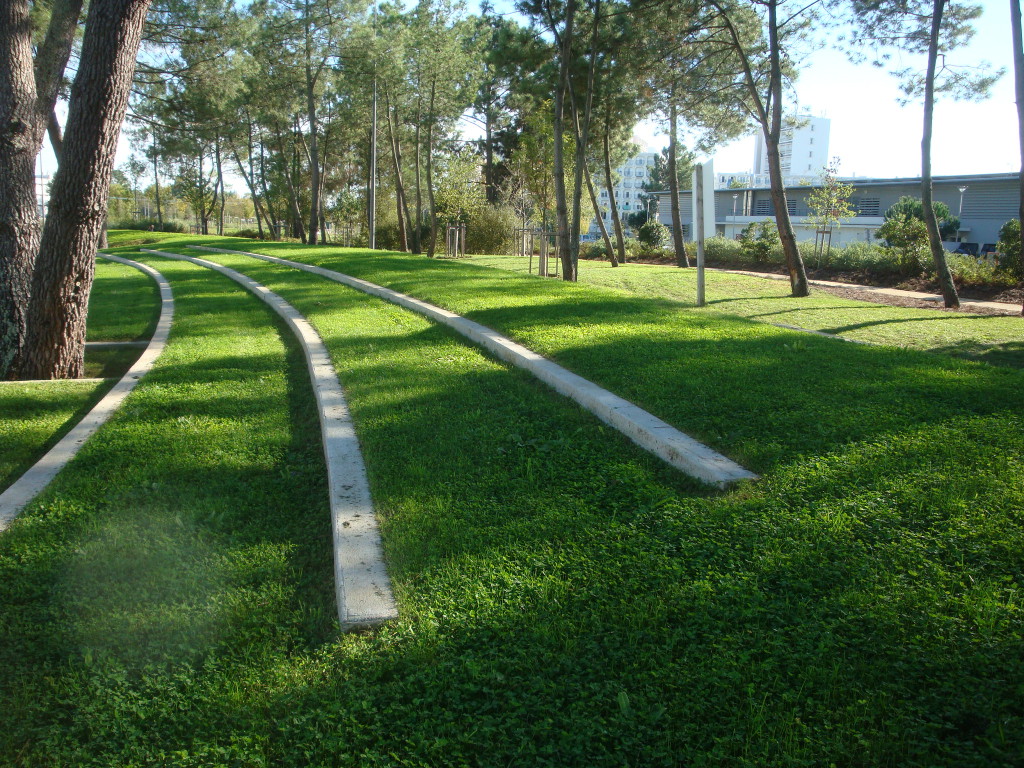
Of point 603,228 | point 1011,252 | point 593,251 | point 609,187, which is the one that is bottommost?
point 1011,252

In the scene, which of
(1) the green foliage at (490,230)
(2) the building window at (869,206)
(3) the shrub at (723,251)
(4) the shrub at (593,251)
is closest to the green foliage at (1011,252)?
(3) the shrub at (723,251)

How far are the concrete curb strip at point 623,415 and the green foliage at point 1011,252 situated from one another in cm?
1644

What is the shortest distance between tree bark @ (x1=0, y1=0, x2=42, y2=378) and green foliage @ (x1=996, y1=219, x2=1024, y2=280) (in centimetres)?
2030

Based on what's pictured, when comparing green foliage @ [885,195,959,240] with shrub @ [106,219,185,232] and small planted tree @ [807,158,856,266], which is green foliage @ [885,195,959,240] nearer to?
small planted tree @ [807,158,856,266]

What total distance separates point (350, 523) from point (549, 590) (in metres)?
Result: 1.13

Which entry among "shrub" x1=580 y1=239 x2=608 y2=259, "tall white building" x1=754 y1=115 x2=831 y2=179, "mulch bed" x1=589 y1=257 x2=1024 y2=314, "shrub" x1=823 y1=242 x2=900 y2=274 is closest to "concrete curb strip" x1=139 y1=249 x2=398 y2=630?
"mulch bed" x1=589 y1=257 x2=1024 y2=314

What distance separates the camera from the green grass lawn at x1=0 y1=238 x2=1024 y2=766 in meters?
2.14

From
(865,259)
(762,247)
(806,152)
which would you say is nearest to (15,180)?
(865,259)

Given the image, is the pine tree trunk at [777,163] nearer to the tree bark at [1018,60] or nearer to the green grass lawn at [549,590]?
the tree bark at [1018,60]

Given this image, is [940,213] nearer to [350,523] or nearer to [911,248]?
[911,248]

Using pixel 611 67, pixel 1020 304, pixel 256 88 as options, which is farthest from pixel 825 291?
pixel 256 88

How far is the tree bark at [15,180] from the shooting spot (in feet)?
24.4

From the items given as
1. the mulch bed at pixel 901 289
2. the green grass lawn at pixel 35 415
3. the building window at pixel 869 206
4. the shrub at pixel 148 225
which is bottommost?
the green grass lawn at pixel 35 415

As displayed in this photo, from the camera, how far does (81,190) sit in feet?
23.4
